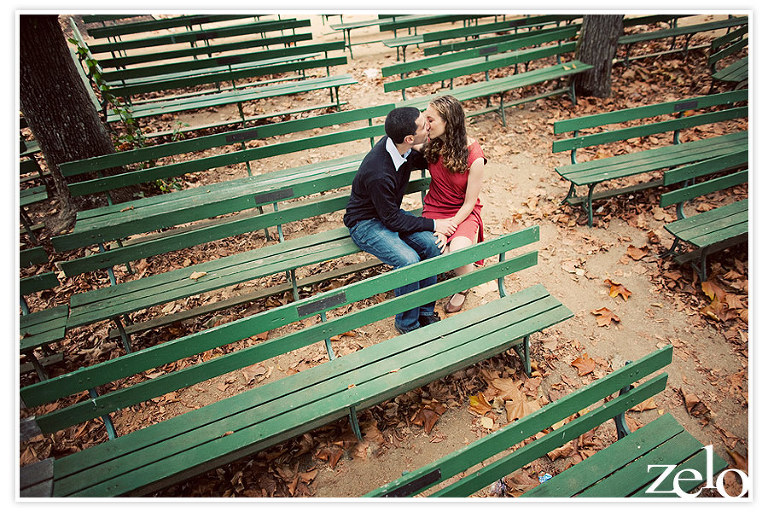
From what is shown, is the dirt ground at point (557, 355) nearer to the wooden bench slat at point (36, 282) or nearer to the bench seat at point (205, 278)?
the bench seat at point (205, 278)

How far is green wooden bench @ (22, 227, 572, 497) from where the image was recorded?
92.8 inches

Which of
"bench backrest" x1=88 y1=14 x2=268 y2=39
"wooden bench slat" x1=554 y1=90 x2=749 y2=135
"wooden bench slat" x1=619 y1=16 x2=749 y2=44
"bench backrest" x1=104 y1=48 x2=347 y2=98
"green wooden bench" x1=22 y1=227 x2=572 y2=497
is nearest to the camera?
"green wooden bench" x1=22 y1=227 x2=572 y2=497

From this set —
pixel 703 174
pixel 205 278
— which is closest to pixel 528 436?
pixel 205 278

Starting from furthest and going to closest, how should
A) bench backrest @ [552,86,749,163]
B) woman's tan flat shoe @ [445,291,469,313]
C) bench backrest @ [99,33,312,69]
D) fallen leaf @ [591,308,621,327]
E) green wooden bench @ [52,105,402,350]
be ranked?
bench backrest @ [99,33,312,69] → bench backrest @ [552,86,749,163] → woman's tan flat shoe @ [445,291,469,313] → fallen leaf @ [591,308,621,327] → green wooden bench @ [52,105,402,350]

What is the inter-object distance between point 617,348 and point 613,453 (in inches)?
54.2

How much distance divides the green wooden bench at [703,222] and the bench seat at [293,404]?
1668 mm

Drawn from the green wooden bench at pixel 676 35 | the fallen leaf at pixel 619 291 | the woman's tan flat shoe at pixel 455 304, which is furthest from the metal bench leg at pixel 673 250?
the green wooden bench at pixel 676 35

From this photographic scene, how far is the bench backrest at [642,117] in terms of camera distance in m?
4.74

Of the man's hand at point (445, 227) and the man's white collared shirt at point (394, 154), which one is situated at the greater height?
the man's white collared shirt at point (394, 154)

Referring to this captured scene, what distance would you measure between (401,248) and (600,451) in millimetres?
1875

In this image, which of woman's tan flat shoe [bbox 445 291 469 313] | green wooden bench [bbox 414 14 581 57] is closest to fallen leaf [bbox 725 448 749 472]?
woman's tan flat shoe [bbox 445 291 469 313]

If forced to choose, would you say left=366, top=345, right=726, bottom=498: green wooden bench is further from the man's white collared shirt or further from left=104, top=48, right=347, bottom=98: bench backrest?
left=104, top=48, right=347, bottom=98: bench backrest

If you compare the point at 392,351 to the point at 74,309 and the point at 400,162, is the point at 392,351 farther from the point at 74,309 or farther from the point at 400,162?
the point at 74,309

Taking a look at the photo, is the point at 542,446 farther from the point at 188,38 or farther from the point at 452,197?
the point at 188,38
